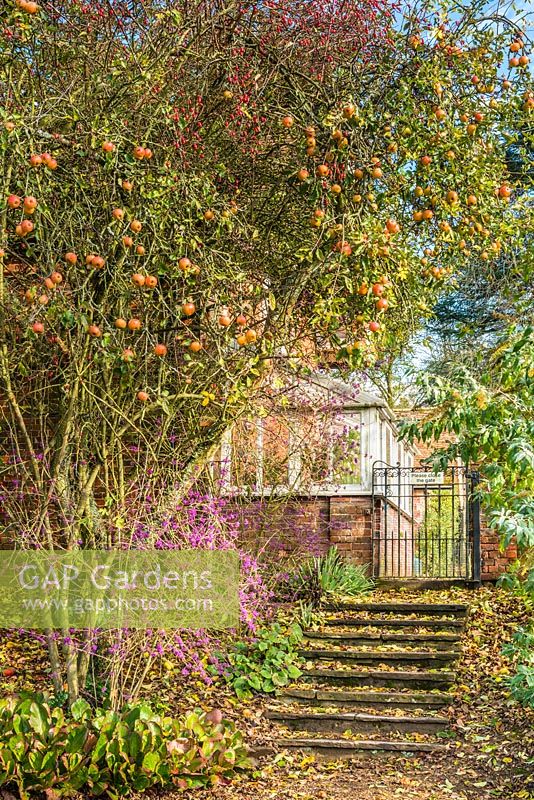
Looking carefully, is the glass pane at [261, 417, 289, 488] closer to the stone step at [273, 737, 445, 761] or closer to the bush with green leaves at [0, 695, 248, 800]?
the stone step at [273, 737, 445, 761]

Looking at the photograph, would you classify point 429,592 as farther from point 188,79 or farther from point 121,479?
point 188,79

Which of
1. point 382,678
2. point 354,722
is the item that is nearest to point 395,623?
point 382,678

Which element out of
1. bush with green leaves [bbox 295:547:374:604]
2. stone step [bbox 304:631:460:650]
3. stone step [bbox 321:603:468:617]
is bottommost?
stone step [bbox 304:631:460:650]

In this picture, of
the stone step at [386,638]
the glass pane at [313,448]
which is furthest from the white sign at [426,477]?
the stone step at [386,638]

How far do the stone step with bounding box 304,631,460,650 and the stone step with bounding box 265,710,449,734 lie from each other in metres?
1.19

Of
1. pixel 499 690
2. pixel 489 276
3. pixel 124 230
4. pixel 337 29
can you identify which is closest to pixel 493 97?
pixel 337 29

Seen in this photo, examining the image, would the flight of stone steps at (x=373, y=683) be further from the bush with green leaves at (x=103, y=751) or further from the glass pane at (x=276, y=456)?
the glass pane at (x=276, y=456)

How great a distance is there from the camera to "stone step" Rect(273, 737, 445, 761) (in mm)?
6215

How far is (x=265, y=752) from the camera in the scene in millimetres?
6145

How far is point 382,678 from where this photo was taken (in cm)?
725

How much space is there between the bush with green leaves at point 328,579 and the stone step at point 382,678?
1.37 meters

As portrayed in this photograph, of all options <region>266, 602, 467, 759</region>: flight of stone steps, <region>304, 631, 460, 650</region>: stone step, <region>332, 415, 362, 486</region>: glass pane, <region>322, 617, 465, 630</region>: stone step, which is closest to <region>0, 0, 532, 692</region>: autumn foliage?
<region>266, 602, 467, 759</region>: flight of stone steps

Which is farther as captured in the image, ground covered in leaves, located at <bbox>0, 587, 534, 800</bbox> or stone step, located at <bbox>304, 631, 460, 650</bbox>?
stone step, located at <bbox>304, 631, 460, 650</bbox>

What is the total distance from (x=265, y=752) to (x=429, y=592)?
4.00 m
